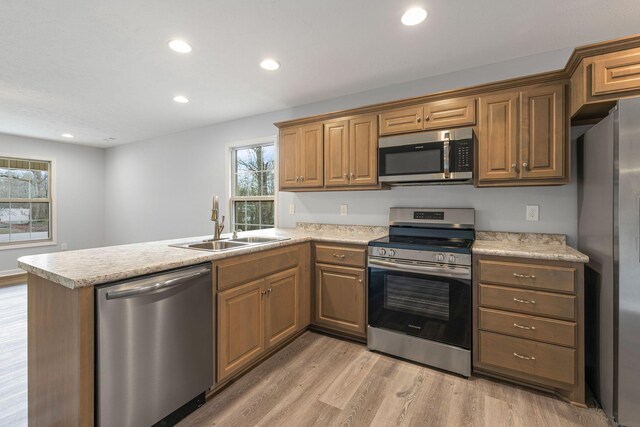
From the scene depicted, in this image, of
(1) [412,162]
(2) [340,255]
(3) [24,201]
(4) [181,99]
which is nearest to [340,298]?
(2) [340,255]

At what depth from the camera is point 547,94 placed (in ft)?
7.02

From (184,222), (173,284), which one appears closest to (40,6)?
(173,284)

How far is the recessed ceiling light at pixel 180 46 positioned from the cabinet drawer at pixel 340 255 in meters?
1.95

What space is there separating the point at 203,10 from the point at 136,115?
2.79 metres

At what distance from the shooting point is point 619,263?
158cm

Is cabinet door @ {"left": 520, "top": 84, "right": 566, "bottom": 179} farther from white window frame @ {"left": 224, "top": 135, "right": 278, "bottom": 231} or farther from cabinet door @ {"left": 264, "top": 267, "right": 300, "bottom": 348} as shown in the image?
white window frame @ {"left": 224, "top": 135, "right": 278, "bottom": 231}

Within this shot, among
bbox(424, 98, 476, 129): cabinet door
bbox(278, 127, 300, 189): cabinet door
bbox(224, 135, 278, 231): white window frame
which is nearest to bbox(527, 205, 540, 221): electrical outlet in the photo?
bbox(424, 98, 476, 129): cabinet door

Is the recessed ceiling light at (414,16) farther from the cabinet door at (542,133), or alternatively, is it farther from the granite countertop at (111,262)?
the granite countertop at (111,262)

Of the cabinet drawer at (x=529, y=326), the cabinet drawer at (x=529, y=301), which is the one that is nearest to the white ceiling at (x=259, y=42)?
the cabinet drawer at (x=529, y=301)

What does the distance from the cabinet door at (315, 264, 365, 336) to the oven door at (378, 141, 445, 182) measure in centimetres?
91

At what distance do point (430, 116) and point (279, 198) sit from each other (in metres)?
2.08

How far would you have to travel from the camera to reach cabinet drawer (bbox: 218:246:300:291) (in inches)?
75.8

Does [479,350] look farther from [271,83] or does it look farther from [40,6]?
[40,6]

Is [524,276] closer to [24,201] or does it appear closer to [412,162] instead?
[412,162]
